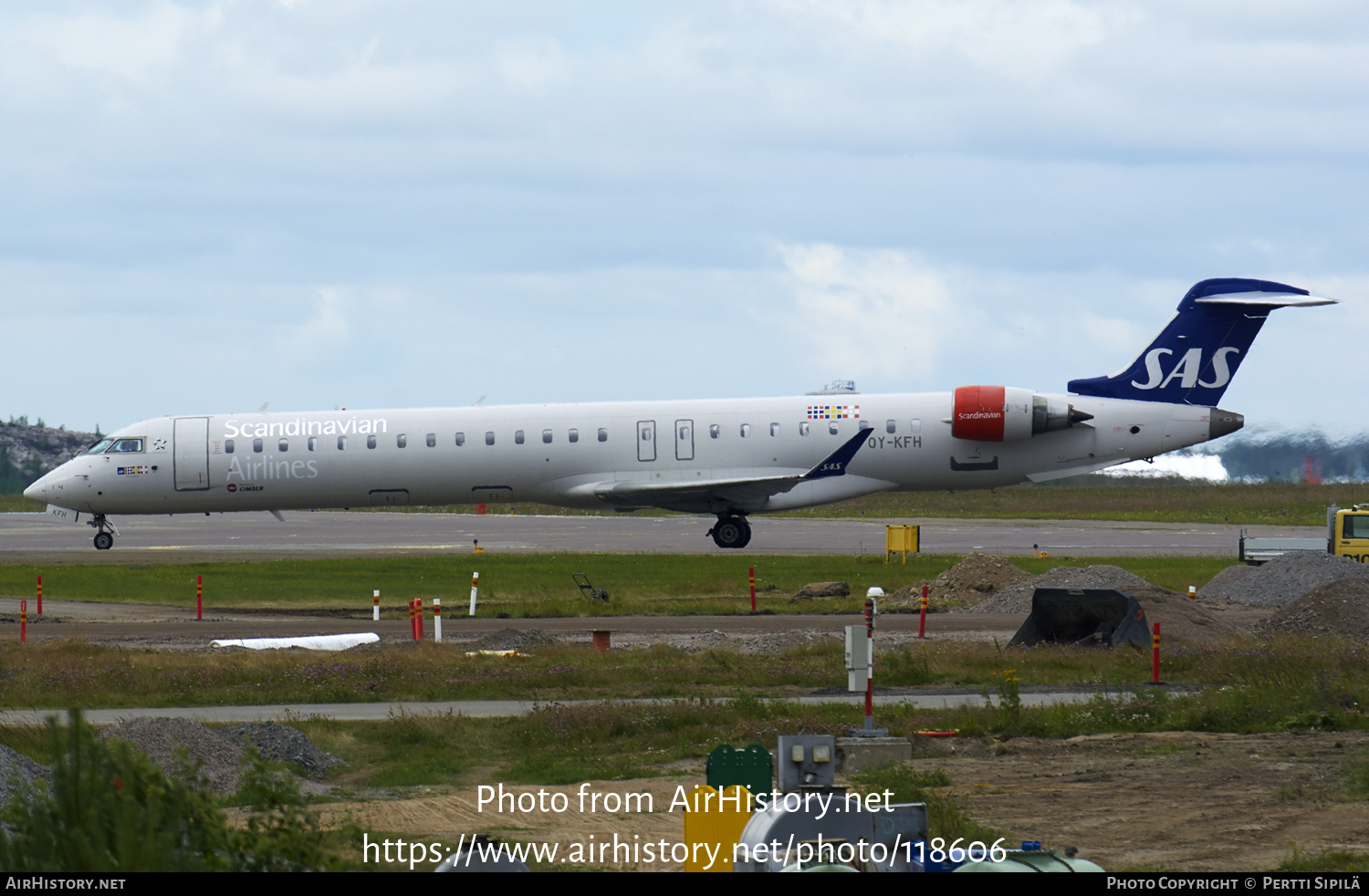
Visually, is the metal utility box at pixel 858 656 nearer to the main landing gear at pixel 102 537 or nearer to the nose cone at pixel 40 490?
the nose cone at pixel 40 490

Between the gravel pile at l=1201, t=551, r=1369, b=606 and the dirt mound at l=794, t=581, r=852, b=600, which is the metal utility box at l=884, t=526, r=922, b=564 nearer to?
the dirt mound at l=794, t=581, r=852, b=600

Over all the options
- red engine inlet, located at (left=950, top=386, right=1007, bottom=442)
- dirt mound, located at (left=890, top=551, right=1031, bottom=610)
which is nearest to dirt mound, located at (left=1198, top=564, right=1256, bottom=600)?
dirt mound, located at (left=890, top=551, right=1031, bottom=610)

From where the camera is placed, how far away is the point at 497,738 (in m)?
15.3

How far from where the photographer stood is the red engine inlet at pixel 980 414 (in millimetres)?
36375

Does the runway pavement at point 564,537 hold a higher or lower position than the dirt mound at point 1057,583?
lower

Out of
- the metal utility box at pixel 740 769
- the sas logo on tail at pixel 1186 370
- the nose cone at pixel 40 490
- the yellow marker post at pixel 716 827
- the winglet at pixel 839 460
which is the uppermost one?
the sas logo on tail at pixel 1186 370

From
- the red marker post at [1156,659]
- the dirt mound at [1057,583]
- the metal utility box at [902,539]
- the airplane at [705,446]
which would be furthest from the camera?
the metal utility box at [902,539]

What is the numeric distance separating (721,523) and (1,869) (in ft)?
112

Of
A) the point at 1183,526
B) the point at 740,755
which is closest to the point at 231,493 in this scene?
the point at 740,755

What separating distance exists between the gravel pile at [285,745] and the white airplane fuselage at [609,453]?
23159 millimetres

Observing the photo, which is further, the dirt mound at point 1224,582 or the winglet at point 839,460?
the winglet at point 839,460

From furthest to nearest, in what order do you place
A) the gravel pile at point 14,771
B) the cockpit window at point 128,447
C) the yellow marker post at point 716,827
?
the cockpit window at point 128,447 → the gravel pile at point 14,771 → the yellow marker post at point 716,827

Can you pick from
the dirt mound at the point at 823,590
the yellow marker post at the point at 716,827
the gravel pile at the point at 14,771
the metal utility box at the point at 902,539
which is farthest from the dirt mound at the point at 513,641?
the metal utility box at the point at 902,539

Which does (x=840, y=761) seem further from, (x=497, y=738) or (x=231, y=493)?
(x=231, y=493)
